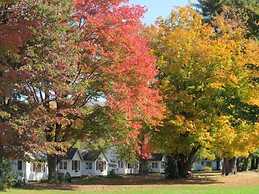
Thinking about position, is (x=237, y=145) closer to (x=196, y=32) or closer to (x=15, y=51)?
(x=196, y=32)

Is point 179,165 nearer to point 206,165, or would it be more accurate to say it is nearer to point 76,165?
point 76,165

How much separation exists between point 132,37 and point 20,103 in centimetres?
915

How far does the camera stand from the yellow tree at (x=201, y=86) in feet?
148

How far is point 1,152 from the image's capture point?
32.3 m

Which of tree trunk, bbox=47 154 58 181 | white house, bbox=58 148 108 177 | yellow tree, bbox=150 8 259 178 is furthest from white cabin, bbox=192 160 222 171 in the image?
tree trunk, bbox=47 154 58 181

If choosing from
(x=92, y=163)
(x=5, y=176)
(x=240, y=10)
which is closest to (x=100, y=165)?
(x=92, y=163)

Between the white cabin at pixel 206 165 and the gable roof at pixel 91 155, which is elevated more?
the gable roof at pixel 91 155

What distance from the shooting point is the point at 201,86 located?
45625 mm

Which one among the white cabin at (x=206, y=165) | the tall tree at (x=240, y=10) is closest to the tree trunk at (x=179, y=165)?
the tall tree at (x=240, y=10)

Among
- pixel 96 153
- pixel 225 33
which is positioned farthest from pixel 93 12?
pixel 96 153

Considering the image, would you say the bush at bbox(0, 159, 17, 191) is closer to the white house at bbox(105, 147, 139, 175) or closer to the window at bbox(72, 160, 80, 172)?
the window at bbox(72, 160, 80, 172)

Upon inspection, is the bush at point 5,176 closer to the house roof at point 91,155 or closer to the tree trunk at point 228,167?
the tree trunk at point 228,167

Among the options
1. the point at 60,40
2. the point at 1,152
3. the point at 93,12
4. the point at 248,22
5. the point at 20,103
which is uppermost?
the point at 248,22

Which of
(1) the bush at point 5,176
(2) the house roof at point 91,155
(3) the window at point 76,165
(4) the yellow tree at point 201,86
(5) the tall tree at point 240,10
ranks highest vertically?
(5) the tall tree at point 240,10
